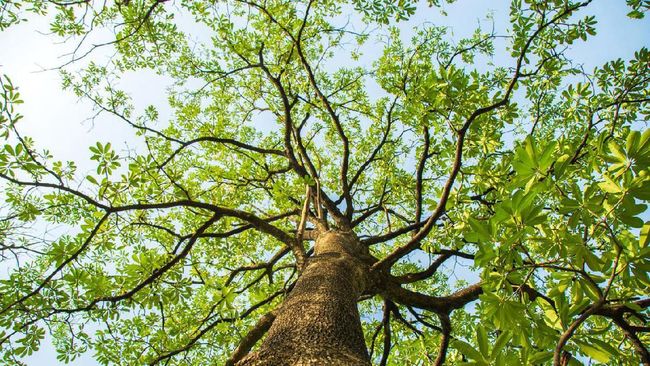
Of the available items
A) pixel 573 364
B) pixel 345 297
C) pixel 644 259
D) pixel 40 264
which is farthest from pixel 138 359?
pixel 644 259

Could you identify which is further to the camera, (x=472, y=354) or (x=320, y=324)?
(x=320, y=324)

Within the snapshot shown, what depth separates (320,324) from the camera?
1.80 meters

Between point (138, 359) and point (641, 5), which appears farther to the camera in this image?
point (138, 359)

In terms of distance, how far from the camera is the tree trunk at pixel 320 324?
57.5 inches

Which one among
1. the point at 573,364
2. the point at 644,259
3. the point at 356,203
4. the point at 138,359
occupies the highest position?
the point at 356,203

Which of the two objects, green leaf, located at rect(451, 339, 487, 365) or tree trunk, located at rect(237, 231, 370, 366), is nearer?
green leaf, located at rect(451, 339, 487, 365)

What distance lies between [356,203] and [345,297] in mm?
5838

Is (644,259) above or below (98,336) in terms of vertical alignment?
below

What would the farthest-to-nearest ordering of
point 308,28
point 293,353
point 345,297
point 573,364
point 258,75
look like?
point 258,75
point 308,28
point 345,297
point 293,353
point 573,364

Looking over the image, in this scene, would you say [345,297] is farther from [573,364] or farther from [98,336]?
[98,336]

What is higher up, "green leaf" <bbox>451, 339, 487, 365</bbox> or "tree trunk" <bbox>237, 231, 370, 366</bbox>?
"tree trunk" <bbox>237, 231, 370, 366</bbox>

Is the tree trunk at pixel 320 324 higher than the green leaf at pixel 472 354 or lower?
higher

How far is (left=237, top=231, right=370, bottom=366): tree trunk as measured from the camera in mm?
1460

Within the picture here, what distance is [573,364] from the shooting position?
1347 mm
